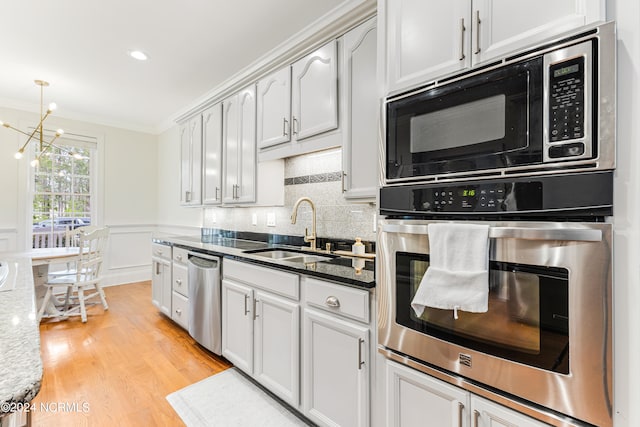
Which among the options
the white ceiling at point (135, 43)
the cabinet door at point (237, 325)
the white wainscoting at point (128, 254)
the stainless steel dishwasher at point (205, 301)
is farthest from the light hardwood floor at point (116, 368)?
the white ceiling at point (135, 43)

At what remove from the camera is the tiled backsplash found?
2268 mm

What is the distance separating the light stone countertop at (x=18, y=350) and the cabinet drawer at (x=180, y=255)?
5.81ft

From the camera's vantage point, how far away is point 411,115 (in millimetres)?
1244

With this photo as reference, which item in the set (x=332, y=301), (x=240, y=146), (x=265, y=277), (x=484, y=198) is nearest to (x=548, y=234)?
(x=484, y=198)

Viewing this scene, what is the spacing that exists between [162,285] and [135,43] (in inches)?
93.3

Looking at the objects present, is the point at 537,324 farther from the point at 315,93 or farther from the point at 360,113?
the point at 315,93

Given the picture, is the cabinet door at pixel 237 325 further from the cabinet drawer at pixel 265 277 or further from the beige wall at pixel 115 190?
the beige wall at pixel 115 190

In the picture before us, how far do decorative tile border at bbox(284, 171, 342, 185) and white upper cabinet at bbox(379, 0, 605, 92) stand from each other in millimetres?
1136

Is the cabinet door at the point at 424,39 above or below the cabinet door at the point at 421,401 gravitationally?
above

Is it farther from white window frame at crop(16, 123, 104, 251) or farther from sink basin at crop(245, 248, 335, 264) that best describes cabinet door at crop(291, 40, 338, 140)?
white window frame at crop(16, 123, 104, 251)

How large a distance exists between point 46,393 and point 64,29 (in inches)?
105

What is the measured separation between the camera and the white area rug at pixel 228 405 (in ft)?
5.95

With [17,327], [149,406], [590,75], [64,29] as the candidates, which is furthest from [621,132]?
[64,29]

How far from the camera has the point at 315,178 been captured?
8.46 feet
